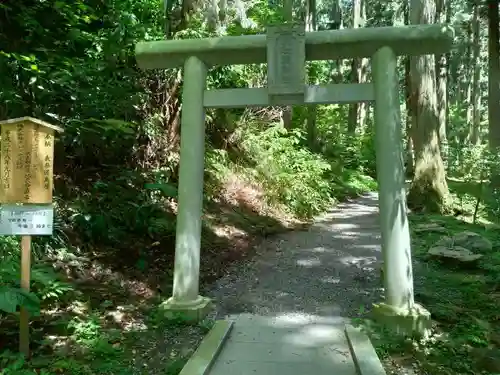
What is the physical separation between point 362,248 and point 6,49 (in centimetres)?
679

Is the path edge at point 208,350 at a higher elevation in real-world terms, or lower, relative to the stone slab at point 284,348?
higher

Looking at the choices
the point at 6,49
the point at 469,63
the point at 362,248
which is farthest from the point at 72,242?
the point at 469,63

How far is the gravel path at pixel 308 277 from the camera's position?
571 cm

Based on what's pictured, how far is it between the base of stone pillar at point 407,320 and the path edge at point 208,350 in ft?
5.62

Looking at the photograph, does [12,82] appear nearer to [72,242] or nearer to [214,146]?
[72,242]

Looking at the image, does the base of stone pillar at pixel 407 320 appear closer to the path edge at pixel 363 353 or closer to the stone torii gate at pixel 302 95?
the stone torii gate at pixel 302 95

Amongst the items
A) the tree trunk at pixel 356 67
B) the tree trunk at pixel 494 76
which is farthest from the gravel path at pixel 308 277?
the tree trunk at pixel 356 67

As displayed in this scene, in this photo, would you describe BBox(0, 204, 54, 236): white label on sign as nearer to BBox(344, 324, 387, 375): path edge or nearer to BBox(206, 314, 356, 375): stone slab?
BBox(206, 314, 356, 375): stone slab

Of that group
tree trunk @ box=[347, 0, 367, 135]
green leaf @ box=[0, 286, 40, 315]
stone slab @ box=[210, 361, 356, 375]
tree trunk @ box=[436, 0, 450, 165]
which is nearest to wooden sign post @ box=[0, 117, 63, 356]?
green leaf @ box=[0, 286, 40, 315]

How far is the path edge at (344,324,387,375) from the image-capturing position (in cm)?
377

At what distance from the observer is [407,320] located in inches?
183

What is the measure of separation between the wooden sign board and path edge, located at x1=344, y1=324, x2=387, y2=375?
2669 mm

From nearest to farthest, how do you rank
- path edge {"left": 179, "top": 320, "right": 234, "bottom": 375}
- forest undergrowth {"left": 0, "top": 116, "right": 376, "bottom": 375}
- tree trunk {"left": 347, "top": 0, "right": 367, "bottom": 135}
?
path edge {"left": 179, "top": 320, "right": 234, "bottom": 375}
forest undergrowth {"left": 0, "top": 116, "right": 376, "bottom": 375}
tree trunk {"left": 347, "top": 0, "right": 367, "bottom": 135}

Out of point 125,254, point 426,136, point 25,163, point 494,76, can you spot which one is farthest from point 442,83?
point 25,163
